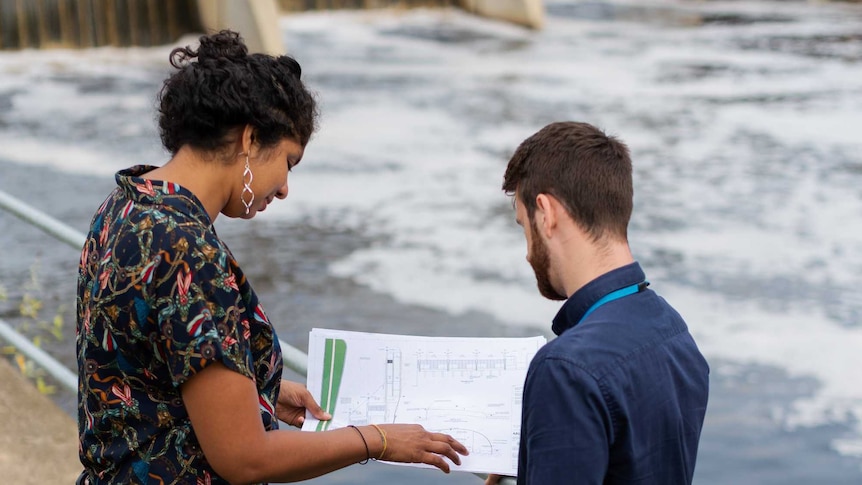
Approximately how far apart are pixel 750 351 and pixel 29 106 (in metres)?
8.93

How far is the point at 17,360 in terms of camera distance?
17.5ft

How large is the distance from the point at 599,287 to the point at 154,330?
26.5 inches

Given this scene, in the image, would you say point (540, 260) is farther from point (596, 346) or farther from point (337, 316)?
point (337, 316)

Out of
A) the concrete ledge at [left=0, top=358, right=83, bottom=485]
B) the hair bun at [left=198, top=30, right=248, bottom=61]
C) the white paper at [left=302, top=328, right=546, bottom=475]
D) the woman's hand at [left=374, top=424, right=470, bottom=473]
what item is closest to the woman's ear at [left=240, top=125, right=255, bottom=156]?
the hair bun at [left=198, top=30, right=248, bottom=61]

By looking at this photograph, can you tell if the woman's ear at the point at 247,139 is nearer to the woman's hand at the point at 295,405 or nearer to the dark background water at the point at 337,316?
the woman's hand at the point at 295,405

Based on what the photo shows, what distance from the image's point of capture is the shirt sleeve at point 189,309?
1.65m

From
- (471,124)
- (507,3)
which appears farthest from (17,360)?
(507,3)

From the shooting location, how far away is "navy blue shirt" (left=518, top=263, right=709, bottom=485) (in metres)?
1.54

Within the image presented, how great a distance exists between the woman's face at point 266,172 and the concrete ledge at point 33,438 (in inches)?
82.1

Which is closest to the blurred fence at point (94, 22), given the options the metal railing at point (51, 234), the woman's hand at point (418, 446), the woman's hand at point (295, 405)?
the metal railing at point (51, 234)

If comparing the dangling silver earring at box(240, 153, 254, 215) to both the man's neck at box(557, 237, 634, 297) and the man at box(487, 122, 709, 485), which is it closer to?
the man at box(487, 122, 709, 485)

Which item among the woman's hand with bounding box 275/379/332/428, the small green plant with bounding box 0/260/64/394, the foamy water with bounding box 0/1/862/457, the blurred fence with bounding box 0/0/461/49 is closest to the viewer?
the woman's hand with bounding box 275/379/332/428

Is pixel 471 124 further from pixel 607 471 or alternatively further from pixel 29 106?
pixel 607 471

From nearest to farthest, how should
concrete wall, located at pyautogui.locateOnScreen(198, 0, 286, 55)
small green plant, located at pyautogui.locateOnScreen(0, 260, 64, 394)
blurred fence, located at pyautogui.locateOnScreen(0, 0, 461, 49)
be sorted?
small green plant, located at pyautogui.locateOnScreen(0, 260, 64, 394) < concrete wall, located at pyautogui.locateOnScreen(198, 0, 286, 55) < blurred fence, located at pyautogui.locateOnScreen(0, 0, 461, 49)
